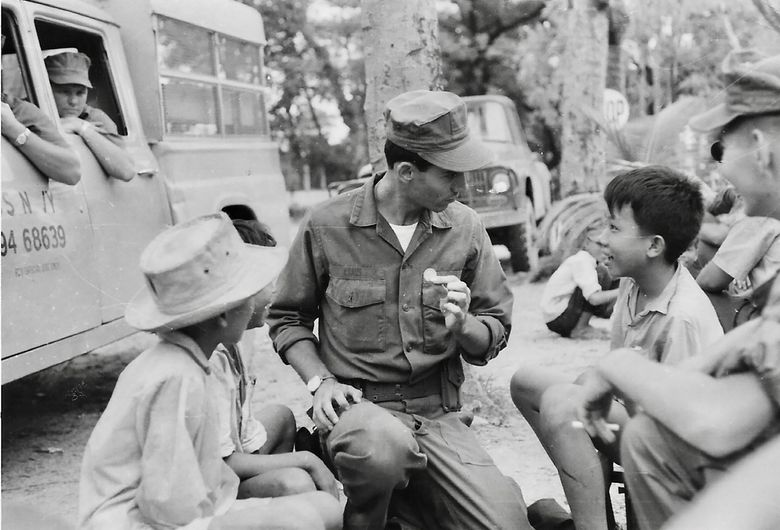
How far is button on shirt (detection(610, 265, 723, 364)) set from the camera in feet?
7.12

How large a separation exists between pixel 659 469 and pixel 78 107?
3471mm

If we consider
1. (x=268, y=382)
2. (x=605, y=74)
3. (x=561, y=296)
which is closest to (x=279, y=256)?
(x=268, y=382)

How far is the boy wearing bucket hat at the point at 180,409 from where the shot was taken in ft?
5.91

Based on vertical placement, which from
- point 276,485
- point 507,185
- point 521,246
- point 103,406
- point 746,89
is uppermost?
point 746,89

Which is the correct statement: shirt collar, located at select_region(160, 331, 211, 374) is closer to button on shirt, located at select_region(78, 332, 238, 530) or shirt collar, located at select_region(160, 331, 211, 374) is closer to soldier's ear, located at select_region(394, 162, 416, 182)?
button on shirt, located at select_region(78, 332, 238, 530)

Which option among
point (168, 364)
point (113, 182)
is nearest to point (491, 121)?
point (113, 182)

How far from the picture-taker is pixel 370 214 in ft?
8.84

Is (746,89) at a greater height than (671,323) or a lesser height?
greater

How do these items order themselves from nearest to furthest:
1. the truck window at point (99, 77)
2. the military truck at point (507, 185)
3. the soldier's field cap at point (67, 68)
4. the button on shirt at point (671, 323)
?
the button on shirt at point (671, 323) < the soldier's field cap at point (67, 68) < the truck window at point (99, 77) < the military truck at point (507, 185)

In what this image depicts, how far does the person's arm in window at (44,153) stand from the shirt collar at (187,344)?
1.83 m

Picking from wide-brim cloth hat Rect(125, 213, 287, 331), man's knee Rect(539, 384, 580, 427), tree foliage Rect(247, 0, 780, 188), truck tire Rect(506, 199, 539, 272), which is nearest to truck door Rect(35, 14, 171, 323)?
wide-brim cloth hat Rect(125, 213, 287, 331)

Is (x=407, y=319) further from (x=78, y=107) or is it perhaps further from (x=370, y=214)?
(x=78, y=107)

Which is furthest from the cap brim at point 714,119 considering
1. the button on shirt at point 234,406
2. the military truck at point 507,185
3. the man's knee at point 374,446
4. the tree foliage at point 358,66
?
the tree foliage at point 358,66

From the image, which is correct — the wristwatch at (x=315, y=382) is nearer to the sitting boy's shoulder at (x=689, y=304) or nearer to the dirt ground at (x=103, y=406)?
the sitting boy's shoulder at (x=689, y=304)
